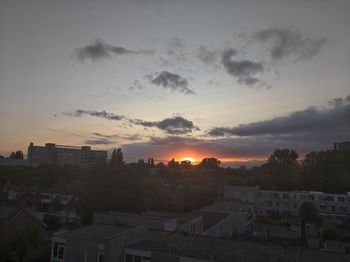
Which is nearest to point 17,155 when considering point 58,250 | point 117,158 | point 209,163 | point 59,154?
point 59,154

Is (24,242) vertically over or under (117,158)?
under

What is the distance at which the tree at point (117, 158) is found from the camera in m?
37.6

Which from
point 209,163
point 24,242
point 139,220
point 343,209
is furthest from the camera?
point 209,163

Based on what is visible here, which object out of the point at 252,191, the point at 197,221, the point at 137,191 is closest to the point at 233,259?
the point at 197,221

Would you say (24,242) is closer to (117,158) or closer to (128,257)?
(128,257)

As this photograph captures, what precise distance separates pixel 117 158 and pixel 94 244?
24.8 m

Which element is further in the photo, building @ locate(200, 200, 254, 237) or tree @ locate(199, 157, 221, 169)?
tree @ locate(199, 157, 221, 169)

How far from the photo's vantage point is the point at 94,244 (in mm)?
16516

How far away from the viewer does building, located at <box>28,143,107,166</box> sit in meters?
126

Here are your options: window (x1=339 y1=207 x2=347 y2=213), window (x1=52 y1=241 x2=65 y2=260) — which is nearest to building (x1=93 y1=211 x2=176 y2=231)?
window (x1=52 y1=241 x2=65 y2=260)

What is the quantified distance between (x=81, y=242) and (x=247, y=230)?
2507 centimetres

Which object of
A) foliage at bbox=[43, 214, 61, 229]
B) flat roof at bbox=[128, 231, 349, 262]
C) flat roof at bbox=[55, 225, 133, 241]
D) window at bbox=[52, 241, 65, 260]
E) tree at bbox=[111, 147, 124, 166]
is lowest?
foliage at bbox=[43, 214, 61, 229]

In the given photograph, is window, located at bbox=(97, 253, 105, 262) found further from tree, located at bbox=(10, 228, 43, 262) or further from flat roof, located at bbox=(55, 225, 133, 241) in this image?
tree, located at bbox=(10, 228, 43, 262)

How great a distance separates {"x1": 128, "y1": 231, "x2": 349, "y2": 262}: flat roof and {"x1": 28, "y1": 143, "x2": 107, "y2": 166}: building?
357ft
